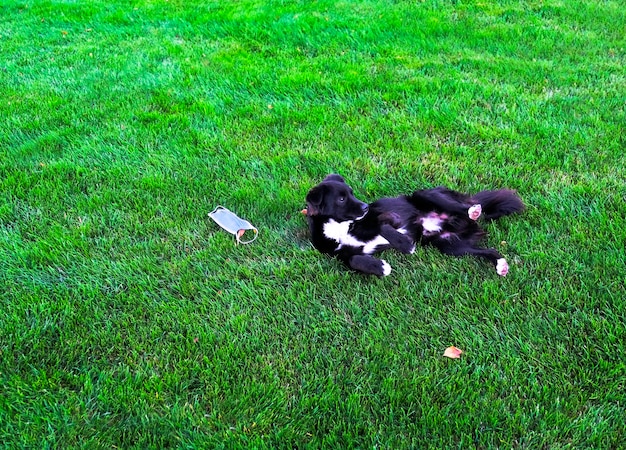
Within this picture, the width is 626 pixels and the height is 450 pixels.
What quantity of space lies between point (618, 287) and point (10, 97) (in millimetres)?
5625

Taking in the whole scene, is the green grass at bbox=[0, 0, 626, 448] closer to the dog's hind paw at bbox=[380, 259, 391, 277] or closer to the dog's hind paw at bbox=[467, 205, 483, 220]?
the dog's hind paw at bbox=[380, 259, 391, 277]

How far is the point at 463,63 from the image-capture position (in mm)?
5359

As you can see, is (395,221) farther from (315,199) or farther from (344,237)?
(315,199)

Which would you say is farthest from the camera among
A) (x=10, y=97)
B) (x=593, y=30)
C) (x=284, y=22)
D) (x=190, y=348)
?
(x=284, y=22)

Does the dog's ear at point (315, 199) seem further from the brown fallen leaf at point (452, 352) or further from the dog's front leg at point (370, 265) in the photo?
the brown fallen leaf at point (452, 352)

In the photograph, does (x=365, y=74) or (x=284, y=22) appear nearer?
(x=365, y=74)

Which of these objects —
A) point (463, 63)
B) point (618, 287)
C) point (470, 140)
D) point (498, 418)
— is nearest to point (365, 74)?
point (463, 63)

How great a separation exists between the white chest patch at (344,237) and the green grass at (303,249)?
0.14m

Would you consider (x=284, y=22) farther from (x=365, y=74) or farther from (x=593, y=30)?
(x=593, y=30)

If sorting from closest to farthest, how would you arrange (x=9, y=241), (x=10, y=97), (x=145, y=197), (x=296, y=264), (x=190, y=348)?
1. (x=190, y=348)
2. (x=296, y=264)
3. (x=9, y=241)
4. (x=145, y=197)
5. (x=10, y=97)

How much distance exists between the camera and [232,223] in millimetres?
3410

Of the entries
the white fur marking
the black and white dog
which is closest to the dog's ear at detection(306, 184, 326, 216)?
the black and white dog

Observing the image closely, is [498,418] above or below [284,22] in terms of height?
below

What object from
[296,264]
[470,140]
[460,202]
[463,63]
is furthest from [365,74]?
[296,264]
